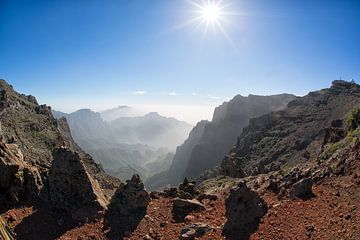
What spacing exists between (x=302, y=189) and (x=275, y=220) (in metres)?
3.16

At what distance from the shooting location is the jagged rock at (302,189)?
14914 mm

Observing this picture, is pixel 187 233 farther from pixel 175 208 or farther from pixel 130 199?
pixel 130 199

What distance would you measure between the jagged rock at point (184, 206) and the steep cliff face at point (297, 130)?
4965 centimetres

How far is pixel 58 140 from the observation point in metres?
71.8

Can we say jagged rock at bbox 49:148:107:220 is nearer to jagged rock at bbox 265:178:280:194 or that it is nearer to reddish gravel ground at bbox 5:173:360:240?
reddish gravel ground at bbox 5:173:360:240

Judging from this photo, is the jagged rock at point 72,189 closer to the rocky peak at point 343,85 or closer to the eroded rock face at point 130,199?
the eroded rock face at point 130,199

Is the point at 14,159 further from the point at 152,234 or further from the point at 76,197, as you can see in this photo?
the point at 152,234

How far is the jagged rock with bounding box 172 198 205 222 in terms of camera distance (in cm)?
1515

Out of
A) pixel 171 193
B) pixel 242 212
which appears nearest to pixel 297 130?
pixel 171 193

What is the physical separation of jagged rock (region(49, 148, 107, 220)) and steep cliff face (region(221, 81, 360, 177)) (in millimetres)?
50877

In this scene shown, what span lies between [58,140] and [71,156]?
59.8 meters

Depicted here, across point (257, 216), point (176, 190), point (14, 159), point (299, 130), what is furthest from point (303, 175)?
point (299, 130)

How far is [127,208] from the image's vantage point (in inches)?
584

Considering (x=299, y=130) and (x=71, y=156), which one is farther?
(x=299, y=130)
